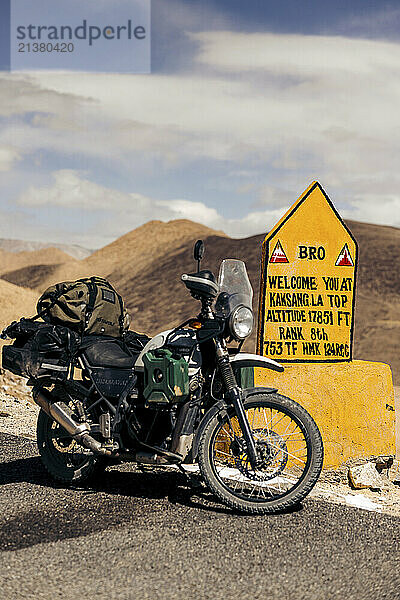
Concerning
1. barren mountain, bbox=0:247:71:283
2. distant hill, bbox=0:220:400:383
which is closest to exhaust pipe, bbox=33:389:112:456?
distant hill, bbox=0:220:400:383

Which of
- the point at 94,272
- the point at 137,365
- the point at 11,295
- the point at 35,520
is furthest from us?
the point at 94,272

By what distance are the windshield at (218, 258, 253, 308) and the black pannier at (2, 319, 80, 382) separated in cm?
122

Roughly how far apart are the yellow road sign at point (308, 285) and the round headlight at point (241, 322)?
5.41 ft

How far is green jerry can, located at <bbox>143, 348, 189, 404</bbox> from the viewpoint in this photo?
17.4ft

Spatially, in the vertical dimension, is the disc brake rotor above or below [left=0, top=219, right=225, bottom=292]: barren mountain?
below

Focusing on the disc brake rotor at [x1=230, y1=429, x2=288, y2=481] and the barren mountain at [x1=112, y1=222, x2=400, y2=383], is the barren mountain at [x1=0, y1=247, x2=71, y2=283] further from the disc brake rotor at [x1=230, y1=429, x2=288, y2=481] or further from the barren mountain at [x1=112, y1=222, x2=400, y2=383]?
the disc brake rotor at [x1=230, y1=429, x2=288, y2=481]

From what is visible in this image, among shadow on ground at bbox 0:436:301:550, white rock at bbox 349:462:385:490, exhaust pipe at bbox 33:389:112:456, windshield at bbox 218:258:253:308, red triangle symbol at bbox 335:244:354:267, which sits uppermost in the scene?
red triangle symbol at bbox 335:244:354:267

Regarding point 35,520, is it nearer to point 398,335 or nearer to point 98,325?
point 98,325

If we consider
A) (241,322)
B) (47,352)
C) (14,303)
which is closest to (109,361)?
(47,352)

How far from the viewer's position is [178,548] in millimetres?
4594

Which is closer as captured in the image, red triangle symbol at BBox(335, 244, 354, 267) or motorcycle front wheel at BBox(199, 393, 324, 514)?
motorcycle front wheel at BBox(199, 393, 324, 514)

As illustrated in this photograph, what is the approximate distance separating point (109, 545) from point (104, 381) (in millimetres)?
1405

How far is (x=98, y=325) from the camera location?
5906mm

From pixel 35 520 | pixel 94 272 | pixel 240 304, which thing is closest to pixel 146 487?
pixel 35 520
